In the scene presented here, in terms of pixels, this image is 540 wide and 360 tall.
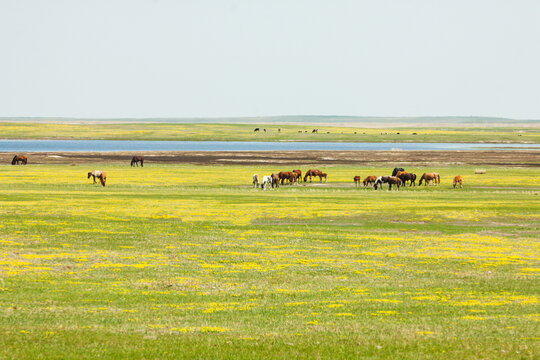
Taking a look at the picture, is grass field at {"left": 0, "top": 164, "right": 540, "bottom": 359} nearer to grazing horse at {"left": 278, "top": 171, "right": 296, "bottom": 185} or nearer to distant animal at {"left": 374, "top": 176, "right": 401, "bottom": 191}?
distant animal at {"left": 374, "top": 176, "right": 401, "bottom": 191}

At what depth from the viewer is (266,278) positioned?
953 inches

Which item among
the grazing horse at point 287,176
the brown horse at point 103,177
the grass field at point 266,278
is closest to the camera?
the grass field at point 266,278

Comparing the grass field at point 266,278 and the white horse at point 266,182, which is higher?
the grass field at point 266,278

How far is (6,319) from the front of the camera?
675 inches

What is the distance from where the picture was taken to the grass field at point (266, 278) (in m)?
15.5

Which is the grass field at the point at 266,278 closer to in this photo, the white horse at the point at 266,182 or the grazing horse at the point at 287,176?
the white horse at the point at 266,182

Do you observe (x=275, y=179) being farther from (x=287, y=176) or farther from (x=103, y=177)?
(x=103, y=177)

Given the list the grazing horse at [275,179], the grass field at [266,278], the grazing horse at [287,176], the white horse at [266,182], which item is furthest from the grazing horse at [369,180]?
the grass field at [266,278]

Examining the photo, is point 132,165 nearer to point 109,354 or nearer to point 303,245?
point 303,245

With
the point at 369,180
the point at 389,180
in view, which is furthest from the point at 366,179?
the point at 389,180

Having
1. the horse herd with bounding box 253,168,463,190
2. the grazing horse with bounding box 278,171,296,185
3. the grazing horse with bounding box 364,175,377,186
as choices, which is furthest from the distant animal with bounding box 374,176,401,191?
the grazing horse with bounding box 278,171,296,185

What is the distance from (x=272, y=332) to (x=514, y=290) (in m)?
10.2

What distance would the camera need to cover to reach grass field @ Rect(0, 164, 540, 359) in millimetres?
15461

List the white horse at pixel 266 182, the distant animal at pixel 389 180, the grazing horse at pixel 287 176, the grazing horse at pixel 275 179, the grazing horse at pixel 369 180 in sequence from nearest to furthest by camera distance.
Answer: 1. the white horse at pixel 266 182
2. the distant animal at pixel 389 180
3. the grazing horse at pixel 275 179
4. the grazing horse at pixel 369 180
5. the grazing horse at pixel 287 176
